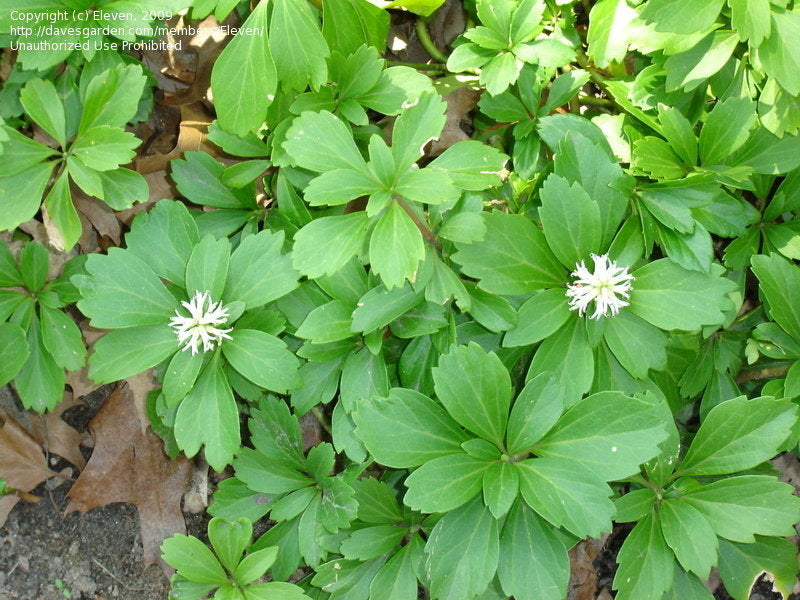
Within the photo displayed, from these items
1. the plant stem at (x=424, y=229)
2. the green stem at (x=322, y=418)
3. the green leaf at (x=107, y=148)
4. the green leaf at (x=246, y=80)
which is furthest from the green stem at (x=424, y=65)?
the green stem at (x=322, y=418)

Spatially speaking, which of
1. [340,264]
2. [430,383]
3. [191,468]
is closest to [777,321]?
[430,383]

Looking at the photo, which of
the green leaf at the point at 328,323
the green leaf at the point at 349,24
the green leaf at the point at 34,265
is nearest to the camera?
the green leaf at the point at 328,323

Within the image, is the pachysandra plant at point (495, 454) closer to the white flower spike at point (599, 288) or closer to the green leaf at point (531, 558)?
the green leaf at point (531, 558)

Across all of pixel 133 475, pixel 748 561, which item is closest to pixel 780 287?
pixel 748 561

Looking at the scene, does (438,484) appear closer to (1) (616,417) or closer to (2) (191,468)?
(1) (616,417)

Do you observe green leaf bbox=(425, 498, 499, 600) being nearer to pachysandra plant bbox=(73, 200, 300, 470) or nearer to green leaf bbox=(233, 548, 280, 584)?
green leaf bbox=(233, 548, 280, 584)

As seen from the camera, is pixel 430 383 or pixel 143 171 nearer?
pixel 430 383
